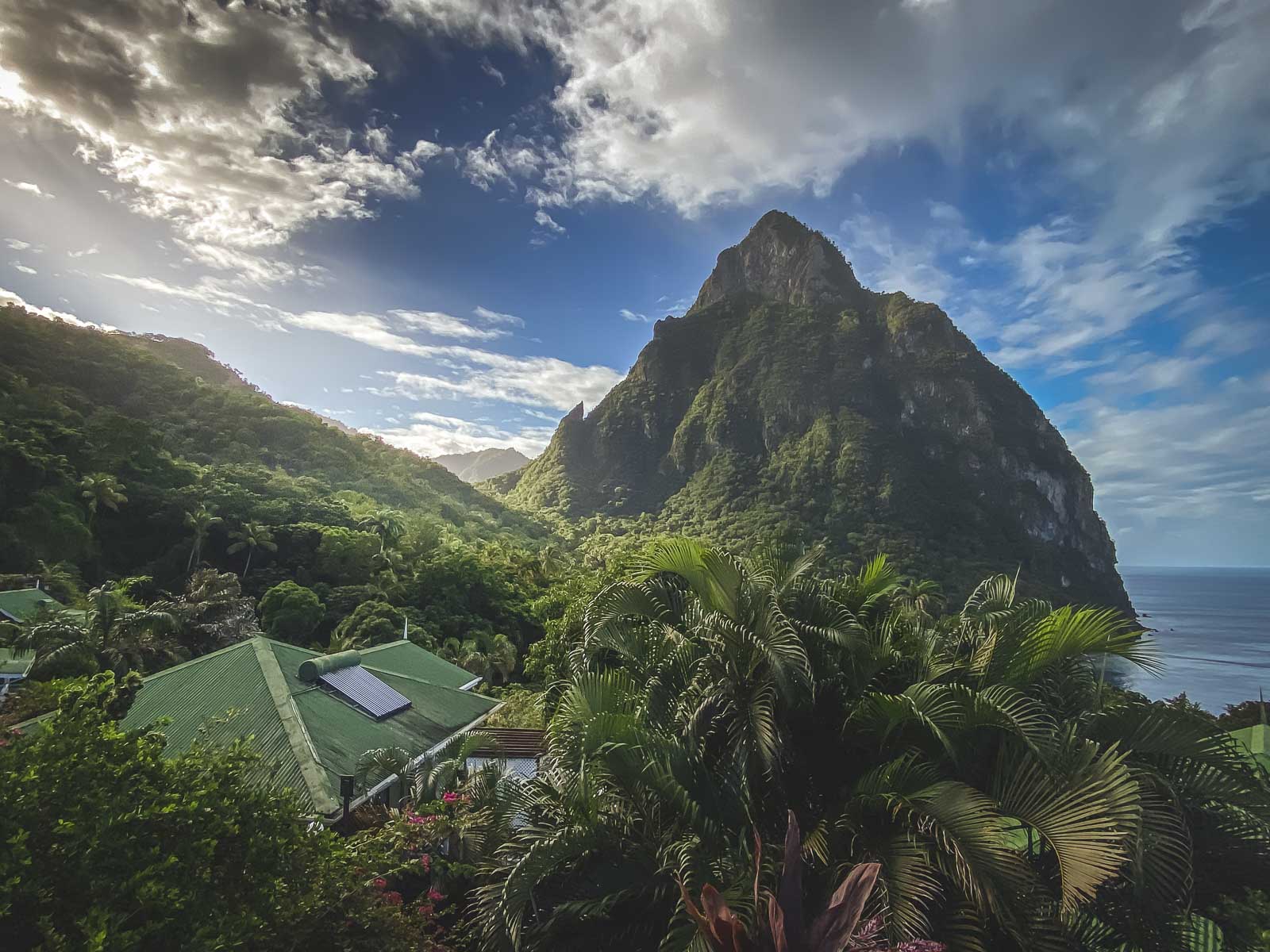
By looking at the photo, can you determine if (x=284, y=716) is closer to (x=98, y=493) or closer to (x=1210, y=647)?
(x=98, y=493)

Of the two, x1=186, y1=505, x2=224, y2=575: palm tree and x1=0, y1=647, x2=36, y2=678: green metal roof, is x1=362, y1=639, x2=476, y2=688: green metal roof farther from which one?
x1=186, y1=505, x2=224, y2=575: palm tree

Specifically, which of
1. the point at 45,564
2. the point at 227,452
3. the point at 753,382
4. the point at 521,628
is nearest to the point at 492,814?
the point at 521,628

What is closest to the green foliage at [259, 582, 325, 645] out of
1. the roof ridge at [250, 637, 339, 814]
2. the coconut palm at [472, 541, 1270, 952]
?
the roof ridge at [250, 637, 339, 814]

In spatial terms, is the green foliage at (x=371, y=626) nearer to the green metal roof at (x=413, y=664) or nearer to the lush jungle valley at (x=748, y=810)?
the green metal roof at (x=413, y=664)

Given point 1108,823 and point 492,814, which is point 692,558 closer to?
point 492,814

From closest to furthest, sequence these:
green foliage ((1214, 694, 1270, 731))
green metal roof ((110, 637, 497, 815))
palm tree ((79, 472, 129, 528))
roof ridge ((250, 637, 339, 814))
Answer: roof ridge ((250, 637, 339, 814))
green metal roof ((110, 637, 497, 815))
green foliage ((1214, 694, 1270, 731))
palm tree ((79, 472, 129, 528))

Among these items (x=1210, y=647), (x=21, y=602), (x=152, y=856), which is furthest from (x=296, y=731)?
(x=1210, y=647)
